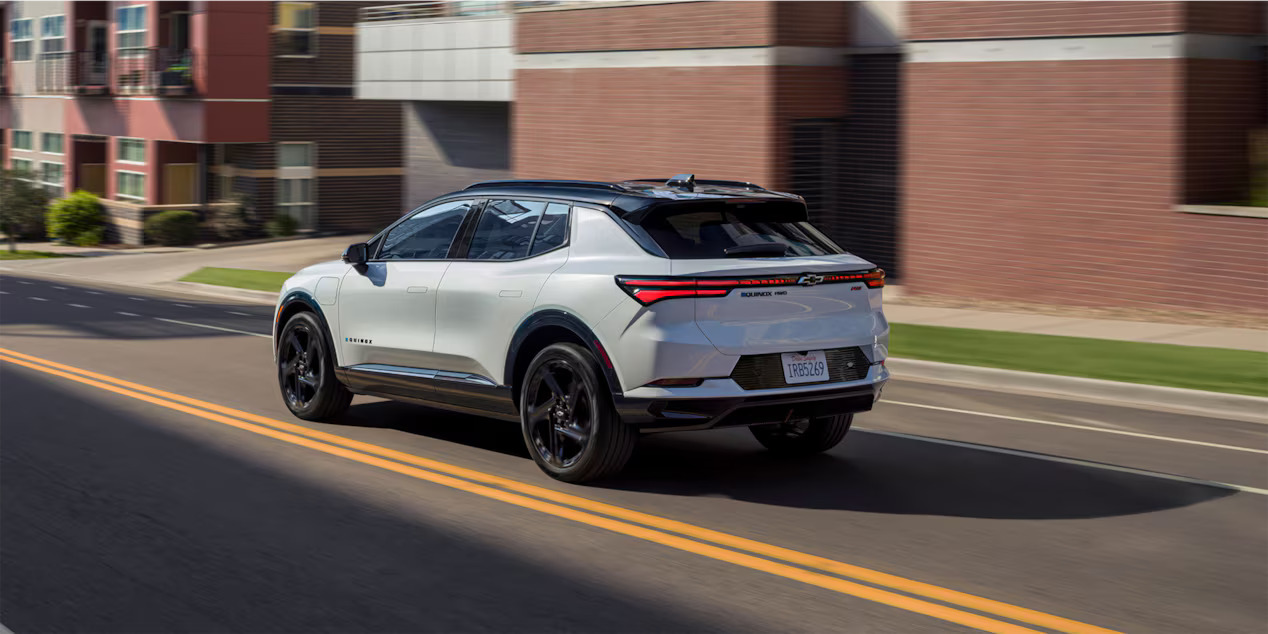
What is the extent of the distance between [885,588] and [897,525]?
3.92ft

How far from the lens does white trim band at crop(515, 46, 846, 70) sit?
75.2 feet

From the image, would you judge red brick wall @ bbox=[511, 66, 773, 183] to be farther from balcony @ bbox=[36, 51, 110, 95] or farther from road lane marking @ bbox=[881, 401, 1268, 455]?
balcony @ bbox=[36, 51, 110, 95]

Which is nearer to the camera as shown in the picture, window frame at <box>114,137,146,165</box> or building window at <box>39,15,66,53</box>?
window frame at <box>114,137,146,165</box>

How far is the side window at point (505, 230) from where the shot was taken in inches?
339

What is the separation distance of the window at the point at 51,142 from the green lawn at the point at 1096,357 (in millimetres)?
44331

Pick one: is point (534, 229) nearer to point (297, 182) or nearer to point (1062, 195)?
point (1062, 195)

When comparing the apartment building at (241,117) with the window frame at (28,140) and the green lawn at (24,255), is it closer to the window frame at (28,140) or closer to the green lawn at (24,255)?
the green lawn at (24,255)

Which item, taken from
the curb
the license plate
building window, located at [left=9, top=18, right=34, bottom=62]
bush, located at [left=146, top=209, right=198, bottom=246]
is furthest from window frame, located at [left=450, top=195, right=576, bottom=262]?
building window, located at [left=9, top=18, right=34, bottom=62]

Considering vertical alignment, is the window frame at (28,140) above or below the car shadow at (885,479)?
above

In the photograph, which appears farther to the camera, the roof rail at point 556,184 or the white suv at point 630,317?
the roof rail at point 556,184

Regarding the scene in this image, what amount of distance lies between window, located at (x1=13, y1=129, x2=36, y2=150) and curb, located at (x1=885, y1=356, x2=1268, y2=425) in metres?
50.4

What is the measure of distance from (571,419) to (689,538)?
4.62ft

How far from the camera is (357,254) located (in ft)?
32.2

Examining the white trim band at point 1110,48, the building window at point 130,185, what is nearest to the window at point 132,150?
the building window at point 130,185
